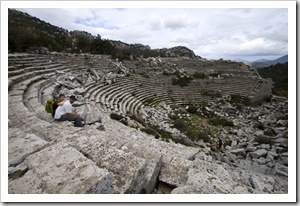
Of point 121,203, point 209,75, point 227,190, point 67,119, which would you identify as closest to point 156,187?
point 121,203

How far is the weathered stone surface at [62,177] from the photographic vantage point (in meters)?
2.33

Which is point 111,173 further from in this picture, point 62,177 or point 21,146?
point 21,146

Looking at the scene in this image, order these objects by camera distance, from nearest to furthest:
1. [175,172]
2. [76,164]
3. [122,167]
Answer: [76,164], [122,167], [175,172]

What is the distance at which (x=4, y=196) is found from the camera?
253 cm

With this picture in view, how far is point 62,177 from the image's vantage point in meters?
2.48

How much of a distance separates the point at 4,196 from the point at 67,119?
10.1 feet

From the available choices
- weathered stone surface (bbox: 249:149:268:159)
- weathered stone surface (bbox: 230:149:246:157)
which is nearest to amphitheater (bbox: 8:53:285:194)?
weathered stone surface (bbox: 249:149:268:159)

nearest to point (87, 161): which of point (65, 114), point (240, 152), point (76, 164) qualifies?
point (76, 164)

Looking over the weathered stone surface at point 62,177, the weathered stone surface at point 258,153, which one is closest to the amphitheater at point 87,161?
the weathered stone surface at point 62,177

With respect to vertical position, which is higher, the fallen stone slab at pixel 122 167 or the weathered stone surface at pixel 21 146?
the weathered stone surface at pixel 21 146

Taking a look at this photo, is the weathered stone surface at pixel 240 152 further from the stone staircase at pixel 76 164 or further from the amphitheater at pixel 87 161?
the stone staircase at pixel 76 164

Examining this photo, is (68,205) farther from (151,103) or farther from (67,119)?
(151,103)

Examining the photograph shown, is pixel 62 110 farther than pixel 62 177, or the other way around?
pixel 62 110

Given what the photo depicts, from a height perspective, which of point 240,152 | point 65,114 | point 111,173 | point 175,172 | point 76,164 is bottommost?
→ point 240,152
